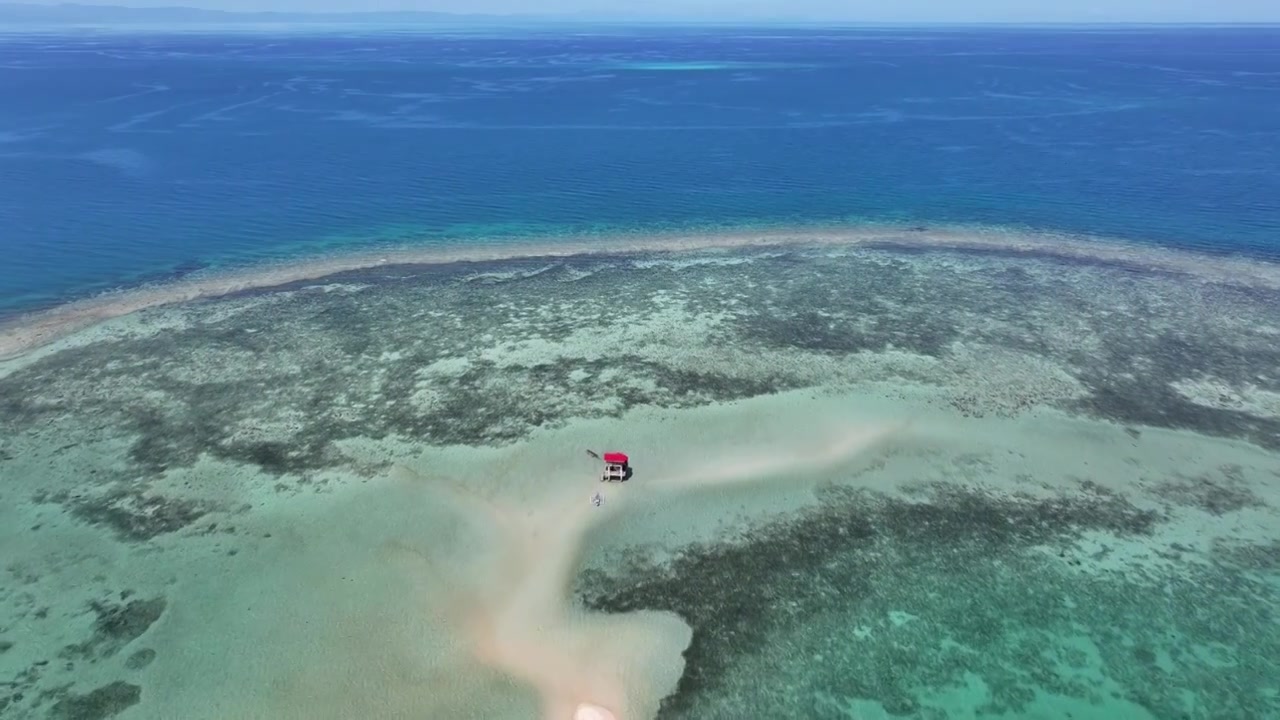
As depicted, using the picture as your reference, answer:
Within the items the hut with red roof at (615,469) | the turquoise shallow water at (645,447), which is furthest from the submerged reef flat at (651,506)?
the hut with red roof at (615,469)

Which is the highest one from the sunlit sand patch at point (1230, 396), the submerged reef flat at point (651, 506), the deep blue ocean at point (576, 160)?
the deep blue ocean at point (576, 160)

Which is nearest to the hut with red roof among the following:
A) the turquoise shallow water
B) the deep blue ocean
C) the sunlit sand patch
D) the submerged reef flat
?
the submerged reef flat

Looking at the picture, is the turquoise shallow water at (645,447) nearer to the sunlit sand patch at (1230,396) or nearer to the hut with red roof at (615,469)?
the sunlit sand patch at (1230,396)

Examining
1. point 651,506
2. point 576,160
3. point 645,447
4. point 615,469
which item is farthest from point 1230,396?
point 576,160

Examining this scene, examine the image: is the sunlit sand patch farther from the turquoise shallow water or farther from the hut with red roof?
the hut with red roof

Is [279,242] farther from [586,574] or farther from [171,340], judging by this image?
[586,574]
